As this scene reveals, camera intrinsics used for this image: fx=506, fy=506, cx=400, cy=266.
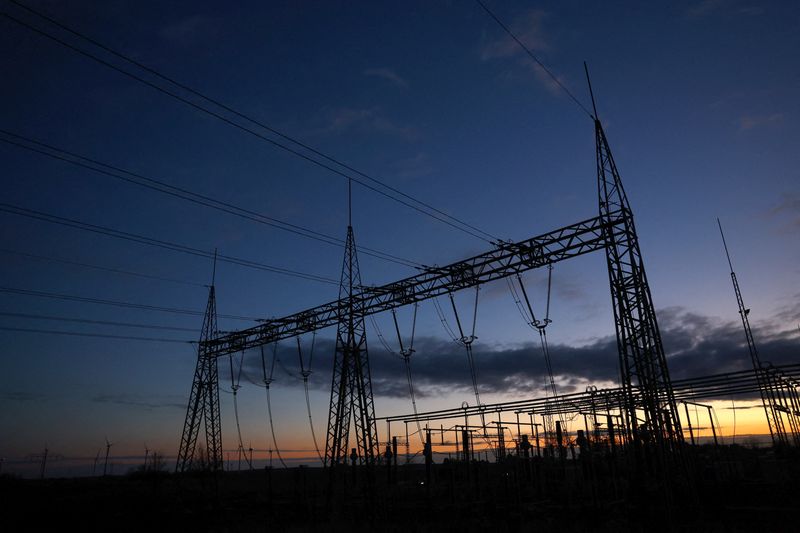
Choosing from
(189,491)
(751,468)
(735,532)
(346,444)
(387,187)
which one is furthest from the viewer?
(189,491)

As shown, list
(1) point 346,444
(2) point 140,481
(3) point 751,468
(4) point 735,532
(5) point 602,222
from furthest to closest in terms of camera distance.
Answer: (2) point 140,481 → (3) point 751,468 → (1) point 346,444 → (5) point 602,222 → (4) point 735,532

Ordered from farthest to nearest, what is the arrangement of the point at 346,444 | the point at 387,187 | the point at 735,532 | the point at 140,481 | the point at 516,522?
the point at 140,481, the point at 346,444, the point at 387,187, the point at 516,522, the point at 735,532

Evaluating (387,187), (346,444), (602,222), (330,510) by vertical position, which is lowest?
(330,510)

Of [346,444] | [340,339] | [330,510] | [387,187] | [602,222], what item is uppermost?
[387,187]

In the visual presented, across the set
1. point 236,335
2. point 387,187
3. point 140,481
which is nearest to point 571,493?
point 387,187

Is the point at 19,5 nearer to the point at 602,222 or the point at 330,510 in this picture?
the point at 602,222

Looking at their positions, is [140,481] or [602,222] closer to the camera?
[602,222]

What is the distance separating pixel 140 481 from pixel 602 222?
4577 cm

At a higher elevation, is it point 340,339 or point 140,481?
point 340,339

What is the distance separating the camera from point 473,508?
805 inches

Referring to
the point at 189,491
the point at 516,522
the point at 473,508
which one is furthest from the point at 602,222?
the point at 189,491

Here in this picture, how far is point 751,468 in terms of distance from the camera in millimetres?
29062

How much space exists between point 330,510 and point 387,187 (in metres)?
14.2

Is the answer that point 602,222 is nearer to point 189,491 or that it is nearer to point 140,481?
point 189,491
